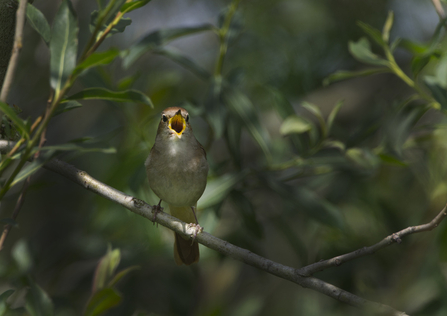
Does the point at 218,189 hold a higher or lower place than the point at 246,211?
higher

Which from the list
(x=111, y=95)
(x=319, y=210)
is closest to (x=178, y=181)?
(x=319, y=210)

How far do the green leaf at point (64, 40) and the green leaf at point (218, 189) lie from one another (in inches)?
63.1

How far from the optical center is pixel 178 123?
3277 mm

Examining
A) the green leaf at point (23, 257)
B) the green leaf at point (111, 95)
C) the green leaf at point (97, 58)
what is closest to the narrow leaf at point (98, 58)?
the green leaf at point (97, 58)

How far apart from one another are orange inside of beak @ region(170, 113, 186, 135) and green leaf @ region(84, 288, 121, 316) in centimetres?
141

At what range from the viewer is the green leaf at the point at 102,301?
2.07 m

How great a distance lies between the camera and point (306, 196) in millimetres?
3152

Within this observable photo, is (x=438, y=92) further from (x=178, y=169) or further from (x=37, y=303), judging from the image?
(x=37, y=303)

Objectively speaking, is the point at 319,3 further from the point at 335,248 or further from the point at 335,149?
the point at 335,248

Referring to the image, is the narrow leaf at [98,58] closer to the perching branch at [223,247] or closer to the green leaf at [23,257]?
the perching branch at [223,247]

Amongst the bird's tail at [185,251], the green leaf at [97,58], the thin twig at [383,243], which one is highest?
the green leaf at [97,58]

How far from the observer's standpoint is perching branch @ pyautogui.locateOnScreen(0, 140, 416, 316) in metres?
1.78

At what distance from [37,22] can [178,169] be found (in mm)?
1558

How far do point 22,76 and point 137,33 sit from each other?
1612 millimetres
